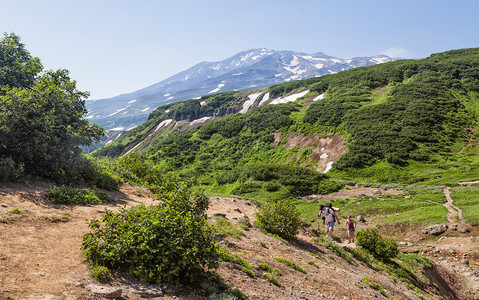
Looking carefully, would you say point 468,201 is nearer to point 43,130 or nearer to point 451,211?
point 451,211

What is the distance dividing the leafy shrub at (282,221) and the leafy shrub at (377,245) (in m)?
5.57

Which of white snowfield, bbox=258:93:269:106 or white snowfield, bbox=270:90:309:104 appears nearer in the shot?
white snowfield, bbox=270:90:309:104

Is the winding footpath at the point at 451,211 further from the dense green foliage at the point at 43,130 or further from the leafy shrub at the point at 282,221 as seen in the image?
the dense green foliage at the point at 43,130

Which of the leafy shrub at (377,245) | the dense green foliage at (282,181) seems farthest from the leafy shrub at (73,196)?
the dense green foliage at (282,181)

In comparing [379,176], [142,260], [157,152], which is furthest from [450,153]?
[157,152]

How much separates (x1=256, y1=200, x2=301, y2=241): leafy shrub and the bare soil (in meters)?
0.85

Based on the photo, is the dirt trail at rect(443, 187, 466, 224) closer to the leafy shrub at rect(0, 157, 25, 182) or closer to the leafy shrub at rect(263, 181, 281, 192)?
the leafy shrub at rect(263, 181, 281, 192)

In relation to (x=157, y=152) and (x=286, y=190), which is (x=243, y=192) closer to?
(x=286, y=190)

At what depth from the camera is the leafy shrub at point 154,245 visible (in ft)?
22.5

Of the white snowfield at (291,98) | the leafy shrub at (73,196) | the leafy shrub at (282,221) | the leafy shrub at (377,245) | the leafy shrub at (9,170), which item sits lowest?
the leafy shrub at (377,245)

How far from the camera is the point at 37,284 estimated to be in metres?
6.05

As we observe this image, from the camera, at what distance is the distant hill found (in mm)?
44219

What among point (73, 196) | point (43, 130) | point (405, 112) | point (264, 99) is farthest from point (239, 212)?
point (264, 99)

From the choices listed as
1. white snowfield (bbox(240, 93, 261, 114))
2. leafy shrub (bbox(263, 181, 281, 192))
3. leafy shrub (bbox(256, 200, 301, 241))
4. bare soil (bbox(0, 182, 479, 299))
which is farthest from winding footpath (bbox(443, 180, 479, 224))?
white snowfield (bbox(240, 93, 261, 114))
